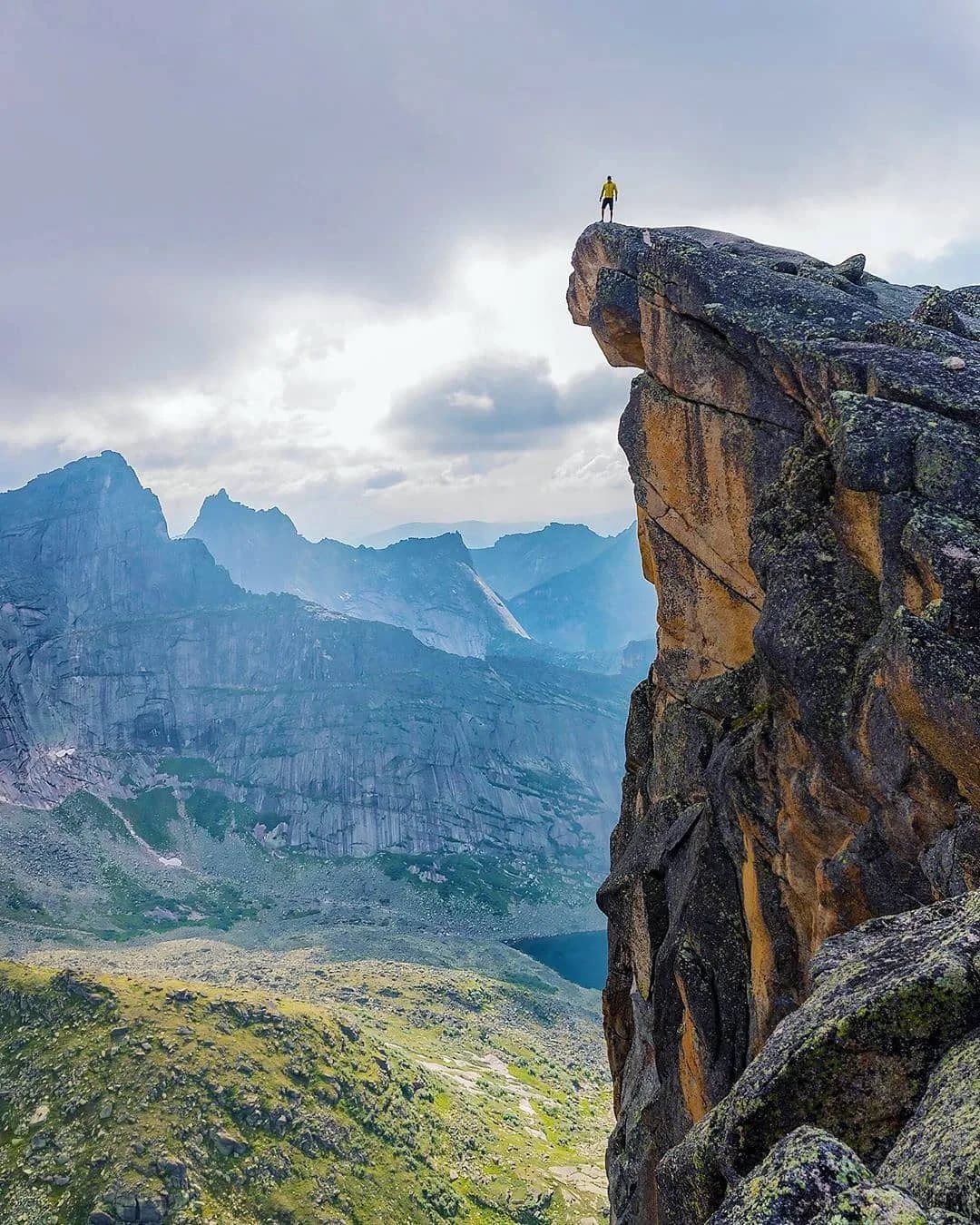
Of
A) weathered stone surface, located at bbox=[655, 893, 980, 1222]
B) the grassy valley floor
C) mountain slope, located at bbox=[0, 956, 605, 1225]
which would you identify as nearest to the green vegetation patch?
the grassy valley floor

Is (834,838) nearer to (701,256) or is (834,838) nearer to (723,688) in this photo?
(723,688)

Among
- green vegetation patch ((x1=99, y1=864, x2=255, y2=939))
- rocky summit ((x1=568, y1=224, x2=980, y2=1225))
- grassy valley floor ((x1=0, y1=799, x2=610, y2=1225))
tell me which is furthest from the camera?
green vegetation patch ((x1=99, y1=864, x2=255, y2=939))

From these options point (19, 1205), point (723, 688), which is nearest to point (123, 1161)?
point (19, 1205)

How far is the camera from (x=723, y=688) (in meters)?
26.5

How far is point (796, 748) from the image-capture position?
66.1 ft

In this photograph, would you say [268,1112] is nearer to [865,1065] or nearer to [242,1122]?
[242,1122]

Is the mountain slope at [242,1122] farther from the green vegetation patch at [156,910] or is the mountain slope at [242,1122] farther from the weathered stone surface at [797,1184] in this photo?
the green vegetation patch at [156,910]

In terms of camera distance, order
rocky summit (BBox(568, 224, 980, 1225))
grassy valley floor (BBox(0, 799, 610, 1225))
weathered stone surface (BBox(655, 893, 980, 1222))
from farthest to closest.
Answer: grassy valley floor (BBox(0, 799, 610, 1225)), rocky summit (BBox(568, 224, 980, 1225)), weathered stone surface (BBox(655, 893, 980, 1222))

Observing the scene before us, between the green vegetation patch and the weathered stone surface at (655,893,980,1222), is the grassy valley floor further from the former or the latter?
the green vegetation patch

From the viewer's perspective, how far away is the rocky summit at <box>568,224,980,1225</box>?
9.91 m

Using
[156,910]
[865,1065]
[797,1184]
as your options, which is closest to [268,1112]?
[865,1065]

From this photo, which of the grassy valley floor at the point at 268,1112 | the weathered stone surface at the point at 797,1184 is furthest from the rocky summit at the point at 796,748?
the grassy valley floor at the point at 268,1112

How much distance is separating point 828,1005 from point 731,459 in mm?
19486

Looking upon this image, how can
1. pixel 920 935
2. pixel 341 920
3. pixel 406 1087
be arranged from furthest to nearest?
1. pixel 341 920
2. pixel 406 1087
3. pixel 920 935
